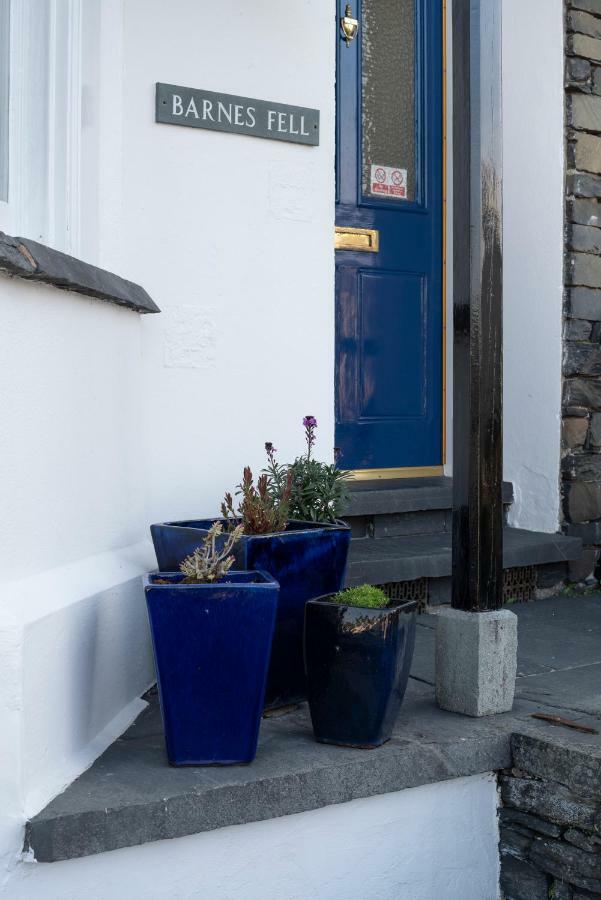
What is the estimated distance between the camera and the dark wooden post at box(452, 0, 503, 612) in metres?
3.00

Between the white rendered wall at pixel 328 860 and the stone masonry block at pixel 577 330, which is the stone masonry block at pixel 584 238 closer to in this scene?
the stone masonry block at pixel 577 330

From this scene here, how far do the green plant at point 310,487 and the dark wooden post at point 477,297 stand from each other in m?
0.47

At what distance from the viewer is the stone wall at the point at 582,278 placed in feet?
16.1

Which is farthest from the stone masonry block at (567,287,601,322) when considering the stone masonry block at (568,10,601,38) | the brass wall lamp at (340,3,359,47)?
the brass wall lamp at (340,3,359,47)

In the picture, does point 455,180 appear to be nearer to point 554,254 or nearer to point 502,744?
point 502,744

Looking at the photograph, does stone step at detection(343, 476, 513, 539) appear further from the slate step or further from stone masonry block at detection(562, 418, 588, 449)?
stone masonry block at detection(562, 418, 588, 449)

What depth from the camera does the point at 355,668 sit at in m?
2.65

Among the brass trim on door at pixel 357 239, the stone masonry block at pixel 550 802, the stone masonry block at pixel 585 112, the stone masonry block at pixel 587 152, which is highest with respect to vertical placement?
the stone masonry block at pixel 585 112

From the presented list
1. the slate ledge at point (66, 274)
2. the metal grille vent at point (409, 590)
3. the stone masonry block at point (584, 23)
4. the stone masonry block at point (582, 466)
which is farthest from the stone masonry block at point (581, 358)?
the slate ledge at point (66, 274)

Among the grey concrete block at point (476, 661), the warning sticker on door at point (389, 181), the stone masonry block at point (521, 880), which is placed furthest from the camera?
the warning sticker on door at point (389, 181)

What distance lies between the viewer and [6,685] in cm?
224

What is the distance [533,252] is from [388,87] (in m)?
1.04

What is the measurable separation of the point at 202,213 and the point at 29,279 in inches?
45.7

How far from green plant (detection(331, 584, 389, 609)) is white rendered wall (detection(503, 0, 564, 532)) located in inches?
95.6
